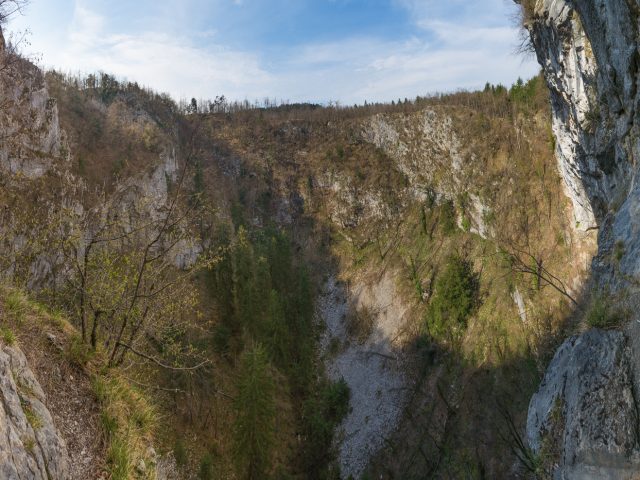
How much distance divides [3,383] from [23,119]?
3470cm

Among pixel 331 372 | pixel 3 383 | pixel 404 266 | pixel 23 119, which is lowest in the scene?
pixel 331 372

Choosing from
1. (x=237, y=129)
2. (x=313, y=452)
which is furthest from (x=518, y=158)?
(x=237, y=129)

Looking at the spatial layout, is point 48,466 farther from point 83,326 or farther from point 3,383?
point 83,326

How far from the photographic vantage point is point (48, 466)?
179 inches

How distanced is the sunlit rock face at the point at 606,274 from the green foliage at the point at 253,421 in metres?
15.5

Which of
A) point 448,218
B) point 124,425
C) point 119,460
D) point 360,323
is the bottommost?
point 360,323

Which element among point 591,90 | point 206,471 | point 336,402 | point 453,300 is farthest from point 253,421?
point 591,90

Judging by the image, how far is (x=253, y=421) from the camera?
22.4 m

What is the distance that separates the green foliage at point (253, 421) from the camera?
2238 cm

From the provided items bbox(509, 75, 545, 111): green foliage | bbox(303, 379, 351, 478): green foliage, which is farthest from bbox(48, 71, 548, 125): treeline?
bbox(303, 379, 351, 478): green foliage

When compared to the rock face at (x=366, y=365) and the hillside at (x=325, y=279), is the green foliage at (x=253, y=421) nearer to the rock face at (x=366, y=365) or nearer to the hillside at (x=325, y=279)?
the hillside at (x=325, y=279)

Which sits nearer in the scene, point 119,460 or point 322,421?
point 119,460

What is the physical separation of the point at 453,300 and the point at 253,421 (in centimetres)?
2246

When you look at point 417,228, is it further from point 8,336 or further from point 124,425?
point 8,336
